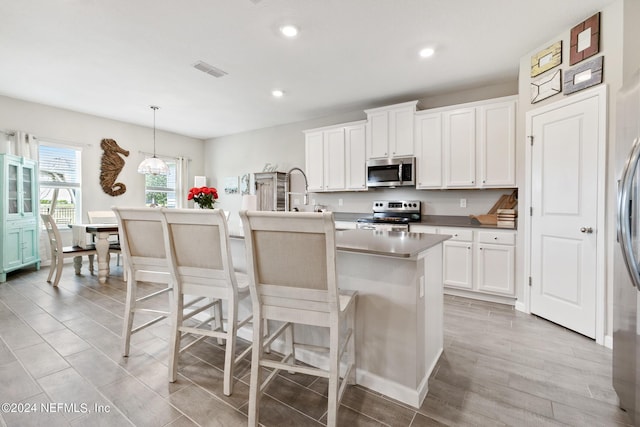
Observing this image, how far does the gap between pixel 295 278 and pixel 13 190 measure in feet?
16.9

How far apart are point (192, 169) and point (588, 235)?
7.08 metres

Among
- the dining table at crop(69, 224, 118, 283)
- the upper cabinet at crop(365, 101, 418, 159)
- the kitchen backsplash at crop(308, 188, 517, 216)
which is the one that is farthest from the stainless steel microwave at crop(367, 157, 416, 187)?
the dining table at crop(69, 224, 118, 283)

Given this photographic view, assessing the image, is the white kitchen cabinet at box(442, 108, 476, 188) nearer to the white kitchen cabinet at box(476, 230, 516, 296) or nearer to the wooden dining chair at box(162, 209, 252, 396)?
the white kitchen cabinet at box(476, 230, 516, 296)

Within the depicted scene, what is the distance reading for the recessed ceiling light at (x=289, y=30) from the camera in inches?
103

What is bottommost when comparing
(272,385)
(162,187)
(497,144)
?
(272,385)

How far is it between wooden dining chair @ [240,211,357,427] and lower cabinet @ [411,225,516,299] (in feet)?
8.37

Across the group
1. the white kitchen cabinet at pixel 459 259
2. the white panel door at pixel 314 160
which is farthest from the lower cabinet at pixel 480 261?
A: the white panel door at pixel 314 160

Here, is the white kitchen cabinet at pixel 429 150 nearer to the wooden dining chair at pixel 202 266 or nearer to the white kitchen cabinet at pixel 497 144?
the white kitchen cabinet at pixel 497 144

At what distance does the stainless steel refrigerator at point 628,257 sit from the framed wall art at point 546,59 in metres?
1.54

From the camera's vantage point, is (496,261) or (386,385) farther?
(496,261)

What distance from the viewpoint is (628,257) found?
1.24m

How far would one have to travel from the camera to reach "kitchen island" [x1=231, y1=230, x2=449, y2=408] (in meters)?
1.61

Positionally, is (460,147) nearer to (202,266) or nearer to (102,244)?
(202,266)

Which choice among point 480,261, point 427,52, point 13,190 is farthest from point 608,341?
point 13,190
